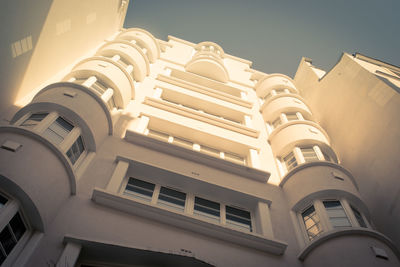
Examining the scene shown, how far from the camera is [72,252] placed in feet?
22.8

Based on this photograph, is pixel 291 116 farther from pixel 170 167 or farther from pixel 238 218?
pixel 170 167

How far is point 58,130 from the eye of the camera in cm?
905

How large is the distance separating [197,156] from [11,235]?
680 centimetres

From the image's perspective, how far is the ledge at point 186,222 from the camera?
8.52m

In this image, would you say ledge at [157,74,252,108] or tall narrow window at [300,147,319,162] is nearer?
tall narrow window at [300,147,319,162]

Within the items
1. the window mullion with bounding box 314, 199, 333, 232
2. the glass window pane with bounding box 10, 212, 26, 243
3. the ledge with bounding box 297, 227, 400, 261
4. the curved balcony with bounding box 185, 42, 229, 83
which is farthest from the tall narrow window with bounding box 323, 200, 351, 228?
the curved balcony with bounding box 185, 42, 229, 83

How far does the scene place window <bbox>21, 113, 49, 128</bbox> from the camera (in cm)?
903

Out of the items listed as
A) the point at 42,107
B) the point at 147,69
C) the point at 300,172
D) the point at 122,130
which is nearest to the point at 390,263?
the point at 300,172

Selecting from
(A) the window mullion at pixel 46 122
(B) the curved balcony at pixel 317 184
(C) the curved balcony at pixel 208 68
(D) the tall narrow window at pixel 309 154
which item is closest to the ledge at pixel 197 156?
(B) the curved balcony at pixel 317 184

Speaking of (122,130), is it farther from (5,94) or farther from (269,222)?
Result: (269,222)

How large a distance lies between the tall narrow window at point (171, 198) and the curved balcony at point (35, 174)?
3012 mm

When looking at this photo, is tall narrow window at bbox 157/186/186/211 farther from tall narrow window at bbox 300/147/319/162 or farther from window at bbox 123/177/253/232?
tall narrow window at bbox 300/147/319/162

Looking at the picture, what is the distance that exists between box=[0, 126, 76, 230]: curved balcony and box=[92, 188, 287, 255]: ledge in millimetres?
1053

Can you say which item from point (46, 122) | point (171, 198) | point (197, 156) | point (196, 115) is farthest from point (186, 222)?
point (196, 115)
